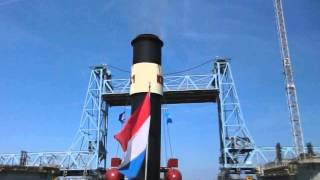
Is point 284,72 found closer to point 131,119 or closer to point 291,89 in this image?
point 291,89

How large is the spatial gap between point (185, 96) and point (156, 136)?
5119 centimetres

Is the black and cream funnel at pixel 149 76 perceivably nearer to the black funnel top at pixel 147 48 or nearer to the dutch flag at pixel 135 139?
the black funnel top at pixel 147 48

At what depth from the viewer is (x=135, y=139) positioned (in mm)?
14641

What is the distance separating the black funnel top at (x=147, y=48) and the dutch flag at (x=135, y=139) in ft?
5.74

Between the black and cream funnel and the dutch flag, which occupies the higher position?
the black and cream funnel

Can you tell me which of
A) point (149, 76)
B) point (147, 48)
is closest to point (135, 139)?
point (149, 76)

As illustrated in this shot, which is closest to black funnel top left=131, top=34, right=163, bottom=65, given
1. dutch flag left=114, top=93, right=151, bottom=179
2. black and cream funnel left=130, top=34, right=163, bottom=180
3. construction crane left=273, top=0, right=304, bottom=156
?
black and cream funnel left=130, top=34, right=163, bottom=180

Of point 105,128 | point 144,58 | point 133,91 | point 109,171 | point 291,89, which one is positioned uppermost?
point 291,89

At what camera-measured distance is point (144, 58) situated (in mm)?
15953

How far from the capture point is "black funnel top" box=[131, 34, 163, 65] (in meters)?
15.9

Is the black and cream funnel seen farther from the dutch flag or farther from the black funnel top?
the dutch flag

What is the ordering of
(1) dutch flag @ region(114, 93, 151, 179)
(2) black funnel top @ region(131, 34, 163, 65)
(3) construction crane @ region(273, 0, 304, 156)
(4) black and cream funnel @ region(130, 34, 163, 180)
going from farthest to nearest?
(3) construction crane @ region(273, 0, 304, 156)
(2) black funnel top @ region(131, 34, 163, 65)
(4) black and cream funnel @ region(130, 34, 163, 180)
(1) dutch flag @ region(114, 93, 151, 179)

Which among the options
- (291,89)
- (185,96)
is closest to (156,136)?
(185,96)

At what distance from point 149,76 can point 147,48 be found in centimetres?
119
